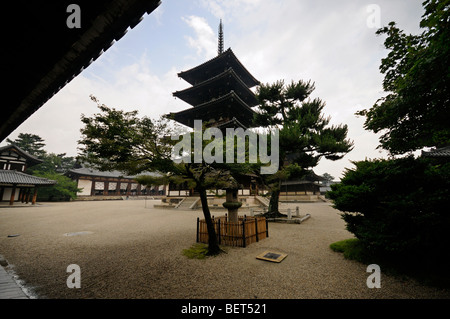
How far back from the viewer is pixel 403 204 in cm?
362

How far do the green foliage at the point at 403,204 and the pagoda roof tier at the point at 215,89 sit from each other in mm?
16383

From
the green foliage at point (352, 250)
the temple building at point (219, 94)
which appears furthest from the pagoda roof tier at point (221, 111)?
the green foliage at point (352, 250)

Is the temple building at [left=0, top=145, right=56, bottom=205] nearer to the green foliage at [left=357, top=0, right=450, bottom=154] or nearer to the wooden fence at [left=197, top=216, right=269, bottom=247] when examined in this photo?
the wooden fence at [left=197, top=216, right=269, bottom=247]

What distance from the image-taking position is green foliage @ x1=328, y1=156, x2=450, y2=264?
3.36 metres

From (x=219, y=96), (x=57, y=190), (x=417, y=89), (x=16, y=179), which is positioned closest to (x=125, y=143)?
(x=417, y=89)

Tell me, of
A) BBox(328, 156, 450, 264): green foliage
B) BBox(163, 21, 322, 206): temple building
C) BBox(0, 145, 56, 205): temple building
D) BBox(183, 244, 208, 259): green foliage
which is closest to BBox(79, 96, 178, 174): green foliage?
BBox(183, 244, 208, 259): green foliage

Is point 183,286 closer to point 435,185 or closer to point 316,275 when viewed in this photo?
point 316,275

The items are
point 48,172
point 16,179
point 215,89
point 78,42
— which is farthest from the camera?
point 48,172

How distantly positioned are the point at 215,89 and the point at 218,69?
9.52 feet

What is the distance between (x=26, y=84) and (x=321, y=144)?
12030 millimetres

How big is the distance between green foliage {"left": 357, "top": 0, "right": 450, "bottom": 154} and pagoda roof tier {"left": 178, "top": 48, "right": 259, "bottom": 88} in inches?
689

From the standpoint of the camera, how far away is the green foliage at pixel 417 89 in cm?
284

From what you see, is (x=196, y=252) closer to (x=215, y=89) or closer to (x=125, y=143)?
(x=125, y=143)
